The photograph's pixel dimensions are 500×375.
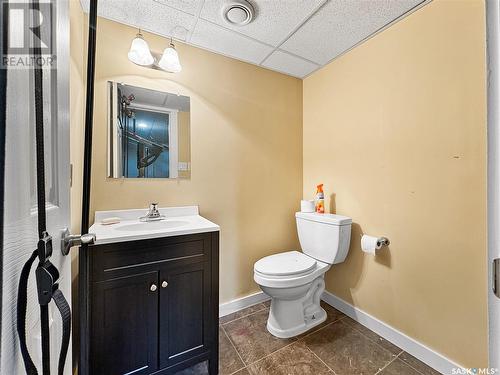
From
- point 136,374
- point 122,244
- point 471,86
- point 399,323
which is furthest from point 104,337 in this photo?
point 471,86

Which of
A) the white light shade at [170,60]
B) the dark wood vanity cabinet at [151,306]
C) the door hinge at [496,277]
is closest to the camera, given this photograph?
the door hinge at [496,277]

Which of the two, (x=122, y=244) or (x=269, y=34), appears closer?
(x=122, y=244)

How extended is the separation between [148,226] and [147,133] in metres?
0.64

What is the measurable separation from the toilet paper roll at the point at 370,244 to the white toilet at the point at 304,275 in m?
0.14

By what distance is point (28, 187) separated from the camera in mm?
341

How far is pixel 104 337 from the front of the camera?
3.18 feet

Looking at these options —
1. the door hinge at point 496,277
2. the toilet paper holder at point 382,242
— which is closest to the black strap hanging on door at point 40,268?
the door hinge at point 496,277

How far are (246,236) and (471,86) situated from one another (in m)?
1.68

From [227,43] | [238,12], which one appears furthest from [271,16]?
[227,43]

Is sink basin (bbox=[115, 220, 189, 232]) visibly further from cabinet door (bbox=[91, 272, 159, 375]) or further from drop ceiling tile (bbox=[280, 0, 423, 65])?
drop ceiling tile (bbox=[280, 0, 423, 65])

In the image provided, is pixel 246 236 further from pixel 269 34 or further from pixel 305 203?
pixel 269 34

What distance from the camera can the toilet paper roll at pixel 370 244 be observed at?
1.44 metres

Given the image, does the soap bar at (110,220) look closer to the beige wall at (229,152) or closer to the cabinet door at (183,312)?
the beige wall at (229,152)

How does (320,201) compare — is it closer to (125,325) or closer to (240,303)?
(240,303)
